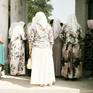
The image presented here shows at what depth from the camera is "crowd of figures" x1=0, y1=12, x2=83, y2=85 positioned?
348 inches

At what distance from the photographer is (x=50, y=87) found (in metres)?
8.70

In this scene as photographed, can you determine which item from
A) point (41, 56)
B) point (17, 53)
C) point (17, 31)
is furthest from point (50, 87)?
point (17, 31)

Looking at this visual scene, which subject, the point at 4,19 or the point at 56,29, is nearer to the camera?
the point at 56,29

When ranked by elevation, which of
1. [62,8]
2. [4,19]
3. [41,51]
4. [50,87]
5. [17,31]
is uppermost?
[62,8]

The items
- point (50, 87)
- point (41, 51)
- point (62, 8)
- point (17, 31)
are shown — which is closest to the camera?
point (50, 87)

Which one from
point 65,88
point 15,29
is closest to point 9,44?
point 15,29

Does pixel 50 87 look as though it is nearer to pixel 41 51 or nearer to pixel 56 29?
pixel 41 51

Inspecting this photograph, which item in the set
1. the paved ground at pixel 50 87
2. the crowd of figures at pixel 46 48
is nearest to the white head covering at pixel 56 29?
the crowd of figures at pixel 46 48

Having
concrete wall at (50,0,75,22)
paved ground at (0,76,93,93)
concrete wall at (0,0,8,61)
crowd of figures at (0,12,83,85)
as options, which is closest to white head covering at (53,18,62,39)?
crowd of figures at (0,12,83,85)

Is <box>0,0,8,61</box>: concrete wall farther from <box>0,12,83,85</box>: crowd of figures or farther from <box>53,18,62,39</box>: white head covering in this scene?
<box>53,18,62,39</box>: white head covering

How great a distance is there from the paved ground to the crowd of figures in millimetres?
222

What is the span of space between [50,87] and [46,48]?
946 mm

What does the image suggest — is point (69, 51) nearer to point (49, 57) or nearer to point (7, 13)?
point (49, 57)

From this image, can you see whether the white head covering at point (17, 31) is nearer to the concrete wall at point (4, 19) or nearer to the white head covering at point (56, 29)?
the concrete wall at point (4, 19)
